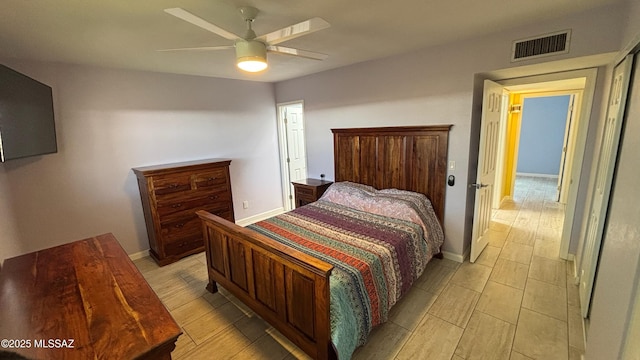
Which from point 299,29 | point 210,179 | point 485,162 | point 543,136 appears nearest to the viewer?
point 299,29

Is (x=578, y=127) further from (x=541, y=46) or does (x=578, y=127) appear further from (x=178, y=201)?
(x=178, y=201)

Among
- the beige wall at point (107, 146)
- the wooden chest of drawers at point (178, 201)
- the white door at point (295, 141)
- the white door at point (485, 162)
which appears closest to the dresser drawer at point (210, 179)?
the wooden chest of drawers at point (178, 201)

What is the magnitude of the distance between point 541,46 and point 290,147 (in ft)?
12.0

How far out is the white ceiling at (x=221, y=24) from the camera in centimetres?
165

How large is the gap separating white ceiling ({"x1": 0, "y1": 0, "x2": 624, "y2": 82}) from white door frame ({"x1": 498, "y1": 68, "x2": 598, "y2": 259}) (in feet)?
2.62

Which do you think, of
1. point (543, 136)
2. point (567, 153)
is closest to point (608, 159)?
point (567, 153)

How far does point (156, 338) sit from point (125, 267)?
0.71 meters

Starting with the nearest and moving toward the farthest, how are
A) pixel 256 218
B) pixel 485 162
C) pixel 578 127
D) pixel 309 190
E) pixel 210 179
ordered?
pixel 578 127
pixel 485 162
pixel 210 179
pixel 309 190
pixel 256 218

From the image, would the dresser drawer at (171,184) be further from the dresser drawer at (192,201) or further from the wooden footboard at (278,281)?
the wooden footboard at (278,281)

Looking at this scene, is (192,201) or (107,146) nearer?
(107,146)

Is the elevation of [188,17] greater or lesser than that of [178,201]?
greater

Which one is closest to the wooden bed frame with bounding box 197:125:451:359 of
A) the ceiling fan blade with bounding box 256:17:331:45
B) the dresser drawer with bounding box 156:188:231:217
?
the dresser drawer with bounding box 156:188:231:217

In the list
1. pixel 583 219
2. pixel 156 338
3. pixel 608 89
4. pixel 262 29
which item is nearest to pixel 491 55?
pixel 608 89

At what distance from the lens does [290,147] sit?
16.0 feet
